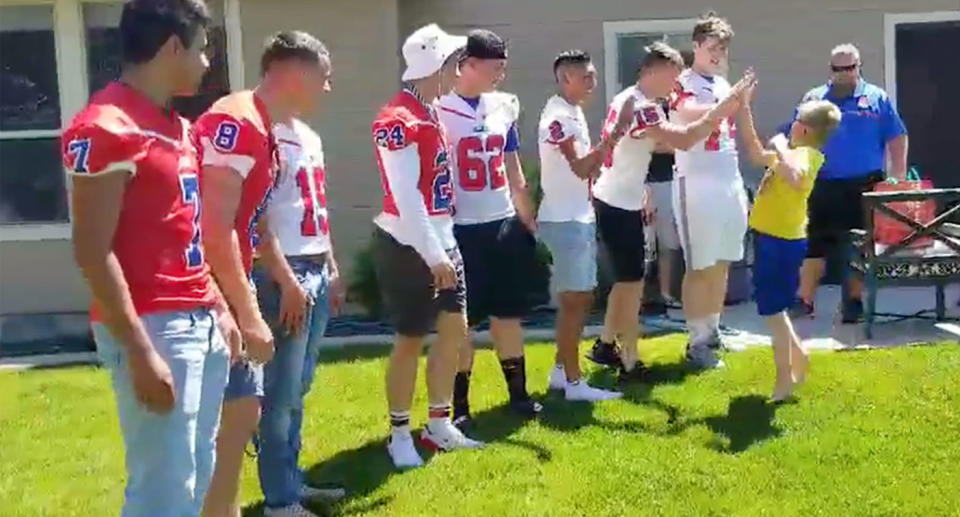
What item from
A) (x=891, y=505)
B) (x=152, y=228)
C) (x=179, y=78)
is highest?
(x=179, y=78)

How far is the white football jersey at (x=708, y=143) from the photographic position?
667cm

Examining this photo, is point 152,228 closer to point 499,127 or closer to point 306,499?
point 306,499

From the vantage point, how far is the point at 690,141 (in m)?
6.29

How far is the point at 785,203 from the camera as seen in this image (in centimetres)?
609

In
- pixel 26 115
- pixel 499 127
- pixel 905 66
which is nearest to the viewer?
pixel 499 127

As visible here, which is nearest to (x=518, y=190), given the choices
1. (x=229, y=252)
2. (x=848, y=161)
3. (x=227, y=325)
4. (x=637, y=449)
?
(x=637, y=449)

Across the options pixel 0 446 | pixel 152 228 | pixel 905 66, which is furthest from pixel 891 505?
pixel 905 66

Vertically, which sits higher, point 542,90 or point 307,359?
point 542,90

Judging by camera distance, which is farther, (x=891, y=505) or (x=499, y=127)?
(x=499, y=127)

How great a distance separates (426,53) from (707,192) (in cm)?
215

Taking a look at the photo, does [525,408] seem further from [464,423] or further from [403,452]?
[403,452]

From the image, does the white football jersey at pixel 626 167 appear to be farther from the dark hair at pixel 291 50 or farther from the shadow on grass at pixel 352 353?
the dark hair at pixel 291 50

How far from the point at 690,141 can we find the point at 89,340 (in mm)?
4908

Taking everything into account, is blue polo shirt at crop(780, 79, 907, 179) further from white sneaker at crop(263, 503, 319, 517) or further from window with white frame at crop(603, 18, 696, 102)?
white sneaker at crop(263, 503, 319, 517)
